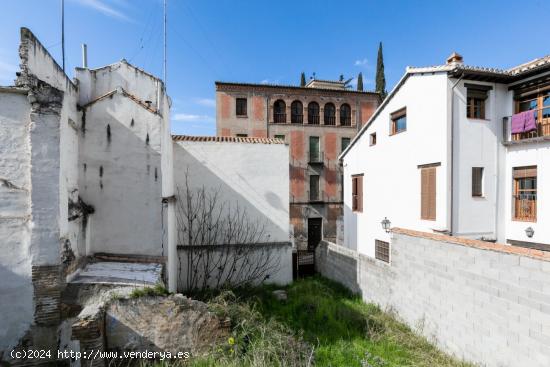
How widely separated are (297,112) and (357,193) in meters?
9.03

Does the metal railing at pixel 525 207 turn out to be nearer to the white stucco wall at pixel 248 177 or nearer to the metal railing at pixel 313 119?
the white stucco wall at pixel 248 177

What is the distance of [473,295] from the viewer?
571 cm

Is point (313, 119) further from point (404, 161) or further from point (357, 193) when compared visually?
point (404, 161)

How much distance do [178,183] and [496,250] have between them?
9656mm

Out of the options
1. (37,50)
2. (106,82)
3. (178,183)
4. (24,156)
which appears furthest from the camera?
(178,183)

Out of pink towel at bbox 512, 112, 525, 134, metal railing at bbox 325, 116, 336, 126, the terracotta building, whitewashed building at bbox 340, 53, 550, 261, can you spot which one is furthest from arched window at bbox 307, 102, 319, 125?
pink towel at bbox 512, 112, 525, 134

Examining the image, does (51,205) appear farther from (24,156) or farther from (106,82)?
(106,82)

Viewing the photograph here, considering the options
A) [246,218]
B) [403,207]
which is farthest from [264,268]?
[403,207]

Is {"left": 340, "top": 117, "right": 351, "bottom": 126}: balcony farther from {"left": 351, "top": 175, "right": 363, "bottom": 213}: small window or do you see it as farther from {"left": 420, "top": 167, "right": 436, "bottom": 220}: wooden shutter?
{"left": 420, "top": 167, "right": 436, "bottom": 220}: wooden shutter

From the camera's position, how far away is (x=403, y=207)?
416 inches

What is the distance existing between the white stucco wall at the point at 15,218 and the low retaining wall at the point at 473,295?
340 inches

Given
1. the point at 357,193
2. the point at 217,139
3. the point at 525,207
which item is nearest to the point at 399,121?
the point at 357,193

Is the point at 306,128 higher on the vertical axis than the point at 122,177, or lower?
higher

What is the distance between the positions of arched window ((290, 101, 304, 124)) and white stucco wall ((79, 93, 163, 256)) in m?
14.0
